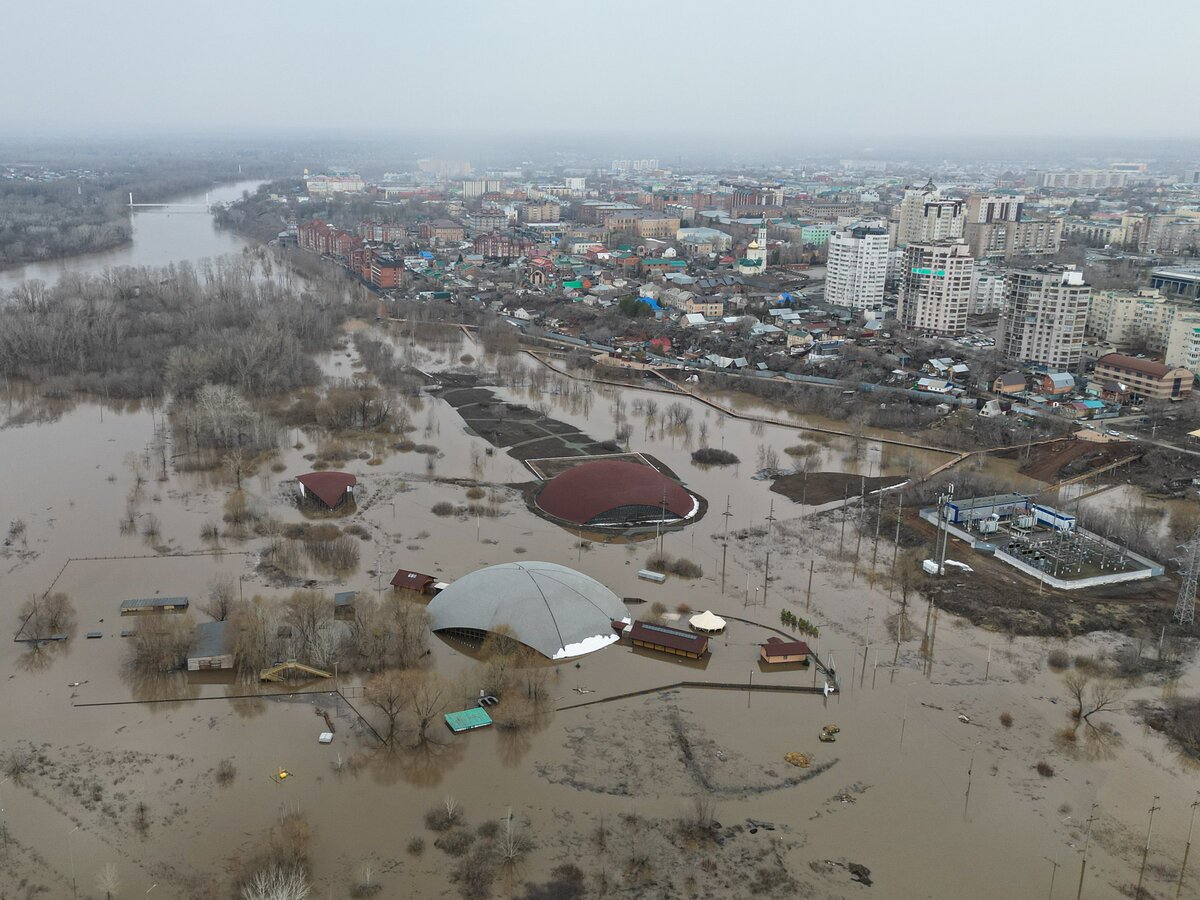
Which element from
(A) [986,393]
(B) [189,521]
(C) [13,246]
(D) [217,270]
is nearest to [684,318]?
(A) [986,393]

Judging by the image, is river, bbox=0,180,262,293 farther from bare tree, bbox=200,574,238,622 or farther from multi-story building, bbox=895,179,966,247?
multi-story building, bbox=895,179,966,247

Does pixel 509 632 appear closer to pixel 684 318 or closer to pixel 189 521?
pixel 189 521

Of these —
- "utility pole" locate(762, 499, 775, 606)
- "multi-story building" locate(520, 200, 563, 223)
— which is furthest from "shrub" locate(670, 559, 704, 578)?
"multi-story building" locate(520, 200, 563, 223)

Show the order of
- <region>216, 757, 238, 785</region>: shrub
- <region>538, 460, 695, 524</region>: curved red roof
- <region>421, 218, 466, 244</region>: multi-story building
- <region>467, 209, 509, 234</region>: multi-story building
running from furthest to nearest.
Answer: <region>467, 209, 509, 234</region>: multi-story building → <region>421, 218, 466, 244</region>: multi-story building → <region>538, 460, 695, 524</region>: curved red roof → <region>216, 757, 238, 785</region>: shrub

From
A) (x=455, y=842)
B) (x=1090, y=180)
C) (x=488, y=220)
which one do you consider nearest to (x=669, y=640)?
(x=455, y=842)

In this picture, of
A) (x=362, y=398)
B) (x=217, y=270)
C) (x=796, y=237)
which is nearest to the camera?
(x=362, y=398)
